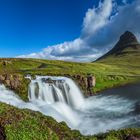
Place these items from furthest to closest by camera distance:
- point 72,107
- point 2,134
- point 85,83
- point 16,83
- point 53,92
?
Result: point 85,83
point 16,83
point 53,92
point 72,107
point 2,134

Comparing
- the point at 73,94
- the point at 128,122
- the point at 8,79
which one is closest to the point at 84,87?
the point at 73,94

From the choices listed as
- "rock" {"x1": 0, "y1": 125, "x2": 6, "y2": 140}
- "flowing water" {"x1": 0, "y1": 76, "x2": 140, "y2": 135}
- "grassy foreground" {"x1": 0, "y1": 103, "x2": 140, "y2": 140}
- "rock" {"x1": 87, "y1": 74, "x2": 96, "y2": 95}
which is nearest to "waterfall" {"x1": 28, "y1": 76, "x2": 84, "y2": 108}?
"flowing water" {"x1": 0, "y1": 76, "x2": 140, "y2": 135}

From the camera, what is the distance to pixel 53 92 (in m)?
71.9

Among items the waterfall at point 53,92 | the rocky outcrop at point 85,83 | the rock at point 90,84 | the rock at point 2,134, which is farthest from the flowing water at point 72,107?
the rock at point 2,134

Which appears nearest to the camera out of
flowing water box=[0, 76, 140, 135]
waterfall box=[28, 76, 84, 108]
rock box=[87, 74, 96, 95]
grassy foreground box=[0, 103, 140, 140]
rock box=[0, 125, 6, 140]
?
rock box=[0, 125, 6, 140]

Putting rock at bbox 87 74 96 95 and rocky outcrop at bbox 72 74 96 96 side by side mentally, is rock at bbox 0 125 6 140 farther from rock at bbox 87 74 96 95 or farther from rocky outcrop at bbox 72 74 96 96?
rock at bbox 87 74 96 95

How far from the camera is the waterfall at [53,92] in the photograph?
69.6 metres

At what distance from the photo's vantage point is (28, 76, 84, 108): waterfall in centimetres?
6962

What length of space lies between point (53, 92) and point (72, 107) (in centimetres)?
683

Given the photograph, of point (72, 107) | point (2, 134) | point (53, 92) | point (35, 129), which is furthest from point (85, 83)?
point (2, 134)

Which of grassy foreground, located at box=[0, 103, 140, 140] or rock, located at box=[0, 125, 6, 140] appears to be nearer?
rock, located at box=[0, 125, 6, 140]

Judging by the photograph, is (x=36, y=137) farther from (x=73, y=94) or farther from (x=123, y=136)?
(x=73, y=94)

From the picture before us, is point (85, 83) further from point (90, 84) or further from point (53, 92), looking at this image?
point (53, 92)

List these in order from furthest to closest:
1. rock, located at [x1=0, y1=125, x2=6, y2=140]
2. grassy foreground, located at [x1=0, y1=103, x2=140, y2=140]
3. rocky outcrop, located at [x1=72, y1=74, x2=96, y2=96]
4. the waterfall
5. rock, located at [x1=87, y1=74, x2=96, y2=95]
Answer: rock, located at [x1=87, y1=74, x2=96, y2=95] → rocky outcrop, located at [x1=72, y1=74, x2=96, y2=96] → the waterfall → grassy foreground, located at [x1=0, y1=103, x2=140, y2=140] → rock, located at [x1=0, y1=125, x2=6, y2=140]
